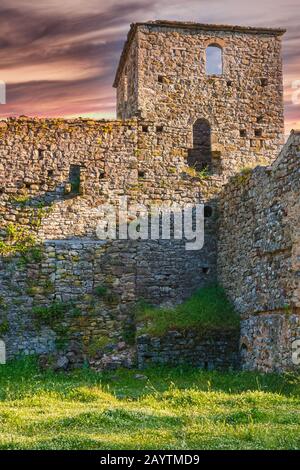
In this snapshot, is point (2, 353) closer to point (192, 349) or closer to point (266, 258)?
point (192, 349)

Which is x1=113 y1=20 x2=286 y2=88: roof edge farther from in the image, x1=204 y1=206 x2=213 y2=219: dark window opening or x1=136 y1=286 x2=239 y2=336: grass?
x1=136 y1=286 x2=239 y2=336: grass

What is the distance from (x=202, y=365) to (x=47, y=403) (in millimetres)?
5179

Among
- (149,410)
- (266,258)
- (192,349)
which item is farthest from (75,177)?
(149,410)

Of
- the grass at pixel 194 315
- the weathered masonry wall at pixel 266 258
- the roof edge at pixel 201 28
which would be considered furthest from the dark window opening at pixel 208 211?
the roof edge at pixel 201 28

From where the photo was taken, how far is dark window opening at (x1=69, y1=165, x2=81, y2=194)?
17766 millimetres

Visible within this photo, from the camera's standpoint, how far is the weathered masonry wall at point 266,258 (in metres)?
13.6

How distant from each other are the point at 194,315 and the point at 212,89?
6.58m

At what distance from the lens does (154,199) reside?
1802 cm

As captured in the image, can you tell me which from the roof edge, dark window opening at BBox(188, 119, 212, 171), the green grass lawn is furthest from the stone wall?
the roof edge

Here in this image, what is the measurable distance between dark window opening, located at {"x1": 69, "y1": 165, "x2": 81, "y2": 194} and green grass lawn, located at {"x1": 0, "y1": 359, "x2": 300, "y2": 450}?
188 inches

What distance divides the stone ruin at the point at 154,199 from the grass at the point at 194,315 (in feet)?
0.78
